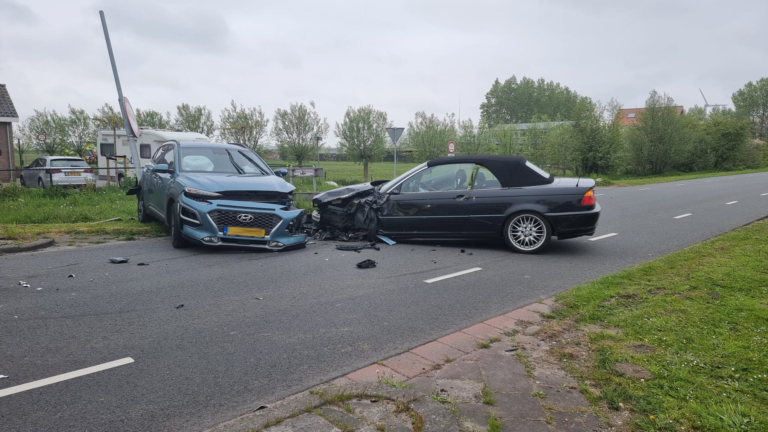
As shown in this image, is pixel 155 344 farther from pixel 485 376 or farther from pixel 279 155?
pixel 279 155

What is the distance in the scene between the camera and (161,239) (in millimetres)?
9414

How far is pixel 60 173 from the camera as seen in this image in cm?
1838

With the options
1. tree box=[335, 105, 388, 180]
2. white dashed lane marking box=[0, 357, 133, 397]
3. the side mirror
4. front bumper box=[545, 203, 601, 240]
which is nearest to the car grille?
the side mirror

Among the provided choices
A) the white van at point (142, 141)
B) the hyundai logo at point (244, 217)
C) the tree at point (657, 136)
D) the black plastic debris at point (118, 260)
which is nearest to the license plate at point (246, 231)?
the hyundai logo at point (244, 217)

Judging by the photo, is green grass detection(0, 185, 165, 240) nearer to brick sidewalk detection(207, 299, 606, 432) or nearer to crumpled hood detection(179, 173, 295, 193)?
crumpled hood detection(179, 173, 295, 193)

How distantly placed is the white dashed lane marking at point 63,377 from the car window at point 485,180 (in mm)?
6137

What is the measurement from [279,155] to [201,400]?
38.5 meters

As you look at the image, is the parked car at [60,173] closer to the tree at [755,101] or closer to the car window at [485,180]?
the car window at [485,180]

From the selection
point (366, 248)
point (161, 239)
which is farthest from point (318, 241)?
point (161, 239)

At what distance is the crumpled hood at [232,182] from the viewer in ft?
26.4

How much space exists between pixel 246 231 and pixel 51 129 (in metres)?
44.6

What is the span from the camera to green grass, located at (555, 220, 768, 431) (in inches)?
116

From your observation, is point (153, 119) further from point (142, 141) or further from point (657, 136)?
point (657, 136)

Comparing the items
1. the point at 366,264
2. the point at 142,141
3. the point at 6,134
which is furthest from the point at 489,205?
the point at 6,134
